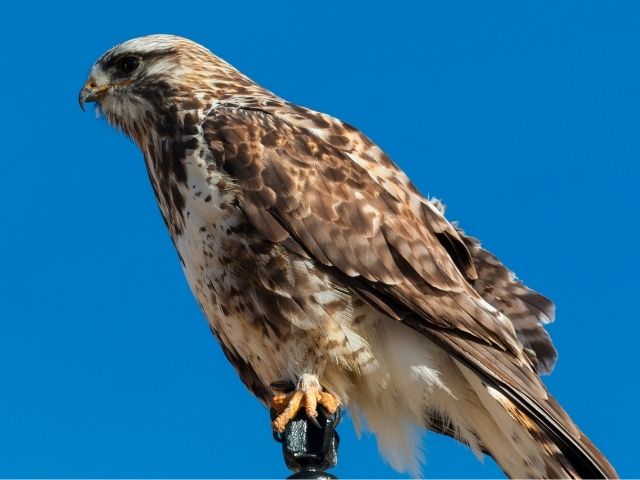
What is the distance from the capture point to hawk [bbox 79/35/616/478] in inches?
206

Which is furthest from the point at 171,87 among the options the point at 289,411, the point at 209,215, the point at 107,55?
the point at 289,411

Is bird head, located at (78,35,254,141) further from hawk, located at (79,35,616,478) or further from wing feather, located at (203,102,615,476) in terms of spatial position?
wing feather, located at (203,102,615,476)

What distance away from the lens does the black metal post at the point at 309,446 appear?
4.34m

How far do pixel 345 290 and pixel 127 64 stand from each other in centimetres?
196

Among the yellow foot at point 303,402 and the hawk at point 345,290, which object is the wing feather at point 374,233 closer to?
the hawk at point 345,290

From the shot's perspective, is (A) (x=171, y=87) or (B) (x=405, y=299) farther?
(A) (x=171, y=87)

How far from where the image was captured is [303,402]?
511 cm

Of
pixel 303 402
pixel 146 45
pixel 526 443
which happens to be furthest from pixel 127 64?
pixel 526 443

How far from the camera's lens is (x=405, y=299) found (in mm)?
5352

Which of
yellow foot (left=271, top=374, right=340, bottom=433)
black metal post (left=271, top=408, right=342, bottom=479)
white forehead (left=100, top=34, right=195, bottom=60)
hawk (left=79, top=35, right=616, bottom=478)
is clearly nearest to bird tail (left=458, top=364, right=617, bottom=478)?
hawk (left=79, top=35, right=616, bottom=478)

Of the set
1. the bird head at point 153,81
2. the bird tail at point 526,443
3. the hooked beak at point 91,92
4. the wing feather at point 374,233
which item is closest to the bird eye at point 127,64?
the bird head at point 153,81

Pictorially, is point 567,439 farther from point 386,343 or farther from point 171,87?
point 171,87

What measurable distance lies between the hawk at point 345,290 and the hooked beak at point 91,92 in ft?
1.62

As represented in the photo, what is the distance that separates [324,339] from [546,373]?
1254 mm
